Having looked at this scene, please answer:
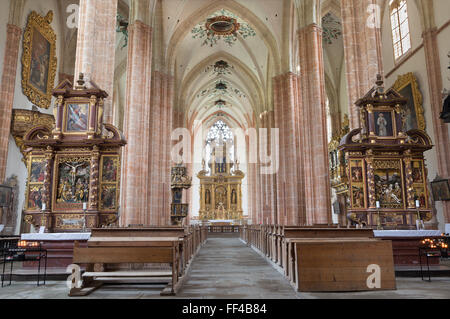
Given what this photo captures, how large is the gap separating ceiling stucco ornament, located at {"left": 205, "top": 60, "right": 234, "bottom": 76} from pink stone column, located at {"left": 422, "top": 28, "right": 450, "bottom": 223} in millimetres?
17465

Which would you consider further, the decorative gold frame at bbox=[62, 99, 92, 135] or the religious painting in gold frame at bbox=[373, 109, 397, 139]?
the religious painting in gold frame at bbox=[373, 109, 397, 139]

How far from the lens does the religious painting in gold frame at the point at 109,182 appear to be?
25.5 feet

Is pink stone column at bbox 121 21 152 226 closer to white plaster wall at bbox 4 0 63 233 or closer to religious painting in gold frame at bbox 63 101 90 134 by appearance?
white plaster wall at bbox 4 0 63 233

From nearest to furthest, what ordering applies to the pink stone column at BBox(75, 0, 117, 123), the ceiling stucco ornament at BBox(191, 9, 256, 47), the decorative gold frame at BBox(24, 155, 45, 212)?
the decorative gold frame at BBox(24, 155, 45, 212) < the pink stone column at BBox(75, 0, 117, 123) < the ceiling stucco ornament at BBox(191, 9, 256, 47)

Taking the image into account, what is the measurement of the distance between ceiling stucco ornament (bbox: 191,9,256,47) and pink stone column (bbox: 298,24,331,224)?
869 centimetres

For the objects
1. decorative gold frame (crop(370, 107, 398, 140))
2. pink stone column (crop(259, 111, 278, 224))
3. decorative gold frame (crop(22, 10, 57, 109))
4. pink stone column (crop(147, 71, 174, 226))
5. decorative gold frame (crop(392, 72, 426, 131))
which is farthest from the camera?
pink stone column (crop(259, 111, 278, 224))

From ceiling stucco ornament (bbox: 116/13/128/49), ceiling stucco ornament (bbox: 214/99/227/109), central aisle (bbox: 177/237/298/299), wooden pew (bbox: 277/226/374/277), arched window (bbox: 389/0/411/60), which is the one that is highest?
ceiling stucco ornament (bbox: 214/99/227/109)

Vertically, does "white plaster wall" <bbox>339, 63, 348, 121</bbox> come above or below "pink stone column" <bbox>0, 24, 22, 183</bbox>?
above

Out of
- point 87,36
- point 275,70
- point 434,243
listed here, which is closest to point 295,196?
point 275,70

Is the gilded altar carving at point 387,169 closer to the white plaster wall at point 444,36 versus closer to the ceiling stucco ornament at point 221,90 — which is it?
the white plaster wall at point 444,36

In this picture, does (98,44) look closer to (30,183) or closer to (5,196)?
(30,183)

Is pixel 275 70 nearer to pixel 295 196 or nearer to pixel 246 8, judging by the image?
pixel 246 8

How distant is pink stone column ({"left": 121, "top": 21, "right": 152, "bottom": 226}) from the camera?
504 inches

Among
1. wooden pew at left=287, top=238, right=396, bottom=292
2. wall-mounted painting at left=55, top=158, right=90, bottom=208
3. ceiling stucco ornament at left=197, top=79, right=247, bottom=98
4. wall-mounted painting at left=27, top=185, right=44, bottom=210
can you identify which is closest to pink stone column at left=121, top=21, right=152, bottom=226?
wall-mounted painting at left=55, top=158, right=90, bottom=208
